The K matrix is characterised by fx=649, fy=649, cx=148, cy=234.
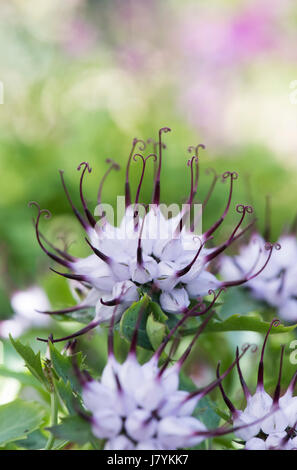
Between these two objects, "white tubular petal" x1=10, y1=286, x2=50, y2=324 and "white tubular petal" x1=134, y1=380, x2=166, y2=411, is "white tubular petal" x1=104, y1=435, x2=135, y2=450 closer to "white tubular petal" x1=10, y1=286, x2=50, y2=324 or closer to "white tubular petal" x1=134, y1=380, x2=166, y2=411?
"white tubular petal" x1=134, y1=380, x2=166, y2=411

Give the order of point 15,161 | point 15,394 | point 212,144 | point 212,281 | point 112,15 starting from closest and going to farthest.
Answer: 1. point 212,281
2. point 15,394
3. point 15,161
4. point 212,144
5. point 112,15

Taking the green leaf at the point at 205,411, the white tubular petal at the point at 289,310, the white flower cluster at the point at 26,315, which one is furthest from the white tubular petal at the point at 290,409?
the white flower cluster at the point at 26,315

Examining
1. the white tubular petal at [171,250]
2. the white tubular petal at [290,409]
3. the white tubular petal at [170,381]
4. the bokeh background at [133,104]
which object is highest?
the bokeh background at [133,104]

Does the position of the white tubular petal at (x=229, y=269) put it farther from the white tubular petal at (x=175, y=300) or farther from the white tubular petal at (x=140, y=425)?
the white tubular petal at (x=140, y=425)

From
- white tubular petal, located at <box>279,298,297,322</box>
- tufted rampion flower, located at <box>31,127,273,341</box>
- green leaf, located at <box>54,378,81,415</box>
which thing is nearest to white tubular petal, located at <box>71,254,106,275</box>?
tufted rampion flower, located at <box>31,127,273,341</box>
